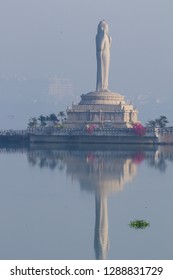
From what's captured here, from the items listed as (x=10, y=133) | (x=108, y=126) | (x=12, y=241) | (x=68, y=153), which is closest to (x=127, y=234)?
(x=12, y=241)

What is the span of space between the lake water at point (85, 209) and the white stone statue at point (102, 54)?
24.2 m

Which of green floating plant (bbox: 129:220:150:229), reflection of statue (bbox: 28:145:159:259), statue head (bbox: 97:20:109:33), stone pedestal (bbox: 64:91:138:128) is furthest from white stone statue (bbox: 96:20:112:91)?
green floating plant (bbox: 129:220:150:229)

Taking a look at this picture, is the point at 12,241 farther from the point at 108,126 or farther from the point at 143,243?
the point at 108,126

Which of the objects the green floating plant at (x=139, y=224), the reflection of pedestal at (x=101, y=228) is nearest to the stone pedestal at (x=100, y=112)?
the reflection of pedestal at (x=101, y=228)

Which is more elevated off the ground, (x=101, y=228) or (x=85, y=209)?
(x=85, y=209)

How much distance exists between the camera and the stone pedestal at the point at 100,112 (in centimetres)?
6919

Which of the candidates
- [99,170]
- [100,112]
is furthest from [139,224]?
[100,112]

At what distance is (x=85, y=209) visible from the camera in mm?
26859

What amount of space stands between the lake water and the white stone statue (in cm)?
2419

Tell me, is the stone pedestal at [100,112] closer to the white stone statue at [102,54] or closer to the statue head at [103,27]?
the white stone statue at [102,54]

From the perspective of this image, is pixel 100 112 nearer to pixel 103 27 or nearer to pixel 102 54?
pixel 102 54

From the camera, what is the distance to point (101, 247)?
2030 cm

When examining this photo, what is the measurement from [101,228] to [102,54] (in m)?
48.3

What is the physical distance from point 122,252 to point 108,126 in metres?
49.3
